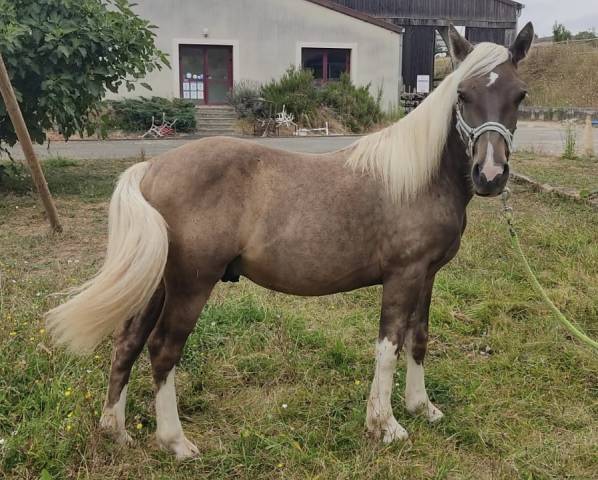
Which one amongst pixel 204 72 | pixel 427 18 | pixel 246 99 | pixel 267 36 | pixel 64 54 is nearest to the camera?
pixel 64 54

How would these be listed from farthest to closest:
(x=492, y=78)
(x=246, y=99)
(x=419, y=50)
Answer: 1. (x=419, y=50)
2. (x=246, y=99)
3. (x=492, y=78)

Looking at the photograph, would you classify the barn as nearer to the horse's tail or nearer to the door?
the door

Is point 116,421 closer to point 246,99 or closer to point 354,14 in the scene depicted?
point 246,99

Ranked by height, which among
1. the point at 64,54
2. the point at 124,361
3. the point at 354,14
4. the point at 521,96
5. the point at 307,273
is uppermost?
the point at 354,14

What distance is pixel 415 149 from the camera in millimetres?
2734

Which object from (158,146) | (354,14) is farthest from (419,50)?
(158,146)

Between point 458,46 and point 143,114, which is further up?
point 143,114

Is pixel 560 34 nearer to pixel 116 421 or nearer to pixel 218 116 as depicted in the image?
pixel 218 116

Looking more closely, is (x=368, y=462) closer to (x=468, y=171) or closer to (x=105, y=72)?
(x=468, y=171)

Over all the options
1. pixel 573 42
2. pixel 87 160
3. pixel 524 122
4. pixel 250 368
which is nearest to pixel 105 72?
pixel 87 160

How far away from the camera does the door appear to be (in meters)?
22.7

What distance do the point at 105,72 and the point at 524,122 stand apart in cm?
2358

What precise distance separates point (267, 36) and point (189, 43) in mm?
3107

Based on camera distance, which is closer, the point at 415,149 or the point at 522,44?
the point at 522,44
